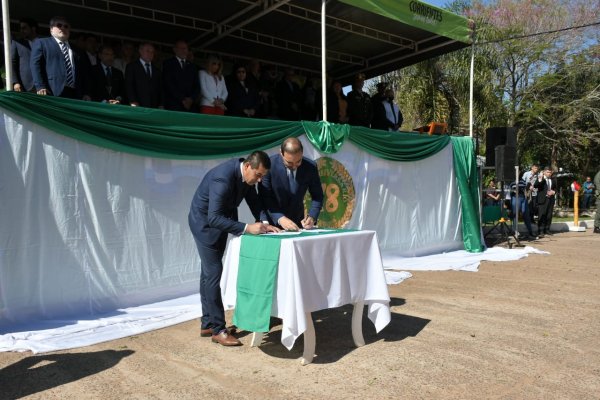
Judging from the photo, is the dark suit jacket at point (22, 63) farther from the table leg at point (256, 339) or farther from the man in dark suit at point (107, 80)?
the table leg at point (256, 339)

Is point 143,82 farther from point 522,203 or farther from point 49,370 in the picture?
point 522,203

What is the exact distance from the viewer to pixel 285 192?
427 cm

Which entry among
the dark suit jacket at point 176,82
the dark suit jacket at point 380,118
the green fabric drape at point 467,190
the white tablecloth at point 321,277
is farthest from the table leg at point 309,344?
the green fabric drape at point 467,190

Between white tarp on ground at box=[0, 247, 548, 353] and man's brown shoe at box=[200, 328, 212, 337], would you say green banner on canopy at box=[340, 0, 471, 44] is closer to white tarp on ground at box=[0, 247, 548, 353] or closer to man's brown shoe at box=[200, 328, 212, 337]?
white tarp on ground at box=[0, 247, 548, 353]

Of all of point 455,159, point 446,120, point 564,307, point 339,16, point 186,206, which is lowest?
point 564,307

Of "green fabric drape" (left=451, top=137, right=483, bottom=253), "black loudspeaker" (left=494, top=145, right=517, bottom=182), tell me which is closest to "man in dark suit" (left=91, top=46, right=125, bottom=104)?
"green fabric drape" (left=451, top=137, right=483, bottom=253)

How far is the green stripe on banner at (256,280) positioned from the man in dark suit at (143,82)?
2805 millimetres

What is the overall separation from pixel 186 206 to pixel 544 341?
370cm

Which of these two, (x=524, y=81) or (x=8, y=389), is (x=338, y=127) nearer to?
(x=8, y=389)

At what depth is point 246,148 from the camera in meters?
5.67

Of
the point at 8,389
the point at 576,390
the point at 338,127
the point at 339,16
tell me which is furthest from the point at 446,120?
the point at 8,389

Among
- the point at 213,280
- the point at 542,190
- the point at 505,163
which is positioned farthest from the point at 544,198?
the point at 213,280

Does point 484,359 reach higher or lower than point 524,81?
lower

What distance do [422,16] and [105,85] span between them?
4.84 m
